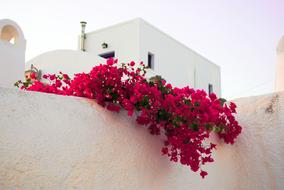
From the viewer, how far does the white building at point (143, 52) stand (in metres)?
13.1

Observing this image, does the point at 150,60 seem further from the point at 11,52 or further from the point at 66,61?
the point at 11,52

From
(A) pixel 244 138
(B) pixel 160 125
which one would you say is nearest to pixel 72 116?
(B) pixel 160 125

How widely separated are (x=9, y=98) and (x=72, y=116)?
0.50 m

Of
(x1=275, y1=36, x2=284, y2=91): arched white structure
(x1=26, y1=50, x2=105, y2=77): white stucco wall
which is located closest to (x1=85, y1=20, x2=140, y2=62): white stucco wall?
(x1=26, y1=50, x2=105, y2=77): white stucco wall

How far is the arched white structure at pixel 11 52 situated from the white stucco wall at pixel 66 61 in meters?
3.32

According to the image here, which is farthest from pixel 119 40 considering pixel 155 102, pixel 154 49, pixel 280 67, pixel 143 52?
pixel 155 102

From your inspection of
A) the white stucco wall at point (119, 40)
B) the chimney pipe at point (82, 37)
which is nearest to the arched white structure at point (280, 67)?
the white stucco wall at point (119, 40)

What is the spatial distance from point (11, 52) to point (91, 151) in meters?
4.81

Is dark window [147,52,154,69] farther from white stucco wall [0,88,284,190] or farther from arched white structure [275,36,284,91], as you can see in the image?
white stucco wall [0,88,284,190]

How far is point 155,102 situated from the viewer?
2.98m

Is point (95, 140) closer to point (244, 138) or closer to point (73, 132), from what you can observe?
point (73, 132)

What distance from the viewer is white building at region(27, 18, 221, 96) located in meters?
13.1

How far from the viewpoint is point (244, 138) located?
419 centimetres

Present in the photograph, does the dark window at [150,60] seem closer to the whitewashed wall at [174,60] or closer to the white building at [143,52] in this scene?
the white building at [143,52]
